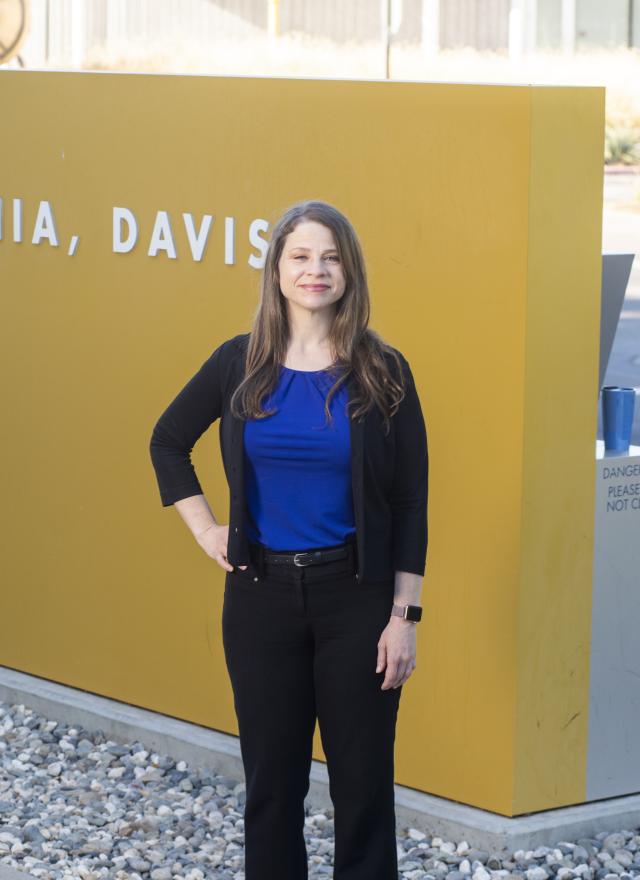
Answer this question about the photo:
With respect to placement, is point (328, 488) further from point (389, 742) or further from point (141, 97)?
point (141, 97)

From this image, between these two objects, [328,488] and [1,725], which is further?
[1,725]

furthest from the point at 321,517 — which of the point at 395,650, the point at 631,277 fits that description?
the point at 631,277

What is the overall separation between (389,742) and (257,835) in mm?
413

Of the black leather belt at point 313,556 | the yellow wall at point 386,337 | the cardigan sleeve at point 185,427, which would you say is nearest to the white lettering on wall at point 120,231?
the yellow wall at point 386,337

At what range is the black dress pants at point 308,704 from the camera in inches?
139

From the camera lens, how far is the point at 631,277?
1900cm

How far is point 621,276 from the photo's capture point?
15.2 feet

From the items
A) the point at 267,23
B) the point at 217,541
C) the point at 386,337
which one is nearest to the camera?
the point at 217,541

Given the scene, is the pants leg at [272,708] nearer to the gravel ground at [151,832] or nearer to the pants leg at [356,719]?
the pants leg at [356,719]

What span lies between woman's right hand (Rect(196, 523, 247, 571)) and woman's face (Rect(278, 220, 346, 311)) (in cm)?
59

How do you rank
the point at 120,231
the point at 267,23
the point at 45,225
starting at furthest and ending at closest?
the point at 267,23 < the point at 45,225 < the point at 120,231

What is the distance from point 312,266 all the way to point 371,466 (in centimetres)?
46

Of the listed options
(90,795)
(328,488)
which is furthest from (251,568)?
(90,795)

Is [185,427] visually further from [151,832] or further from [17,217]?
[17,217]
